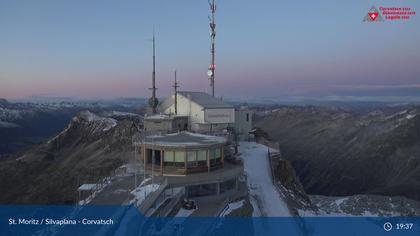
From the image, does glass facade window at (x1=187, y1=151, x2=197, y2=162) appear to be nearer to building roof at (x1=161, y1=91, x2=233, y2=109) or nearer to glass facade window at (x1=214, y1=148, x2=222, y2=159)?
glass facade window at (x1=214, y1=148, x2=222, y2=159)

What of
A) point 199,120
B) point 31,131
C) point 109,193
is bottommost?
point 31,131

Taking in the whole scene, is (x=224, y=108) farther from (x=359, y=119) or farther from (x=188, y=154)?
(x=359, y=119)

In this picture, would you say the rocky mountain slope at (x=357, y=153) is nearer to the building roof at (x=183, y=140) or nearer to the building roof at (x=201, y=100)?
the building roof at (x=201, y=100)

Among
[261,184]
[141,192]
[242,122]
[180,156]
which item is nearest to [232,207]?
[180,156]

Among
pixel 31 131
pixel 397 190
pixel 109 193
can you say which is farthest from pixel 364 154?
pixel 31 131

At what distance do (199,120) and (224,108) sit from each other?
8.84ft

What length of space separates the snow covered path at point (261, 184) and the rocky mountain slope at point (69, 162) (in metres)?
11.4

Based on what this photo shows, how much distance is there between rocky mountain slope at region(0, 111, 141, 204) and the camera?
42375 millimetres

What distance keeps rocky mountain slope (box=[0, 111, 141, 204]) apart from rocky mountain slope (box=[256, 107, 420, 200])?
110 ft

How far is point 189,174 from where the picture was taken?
2344 cm

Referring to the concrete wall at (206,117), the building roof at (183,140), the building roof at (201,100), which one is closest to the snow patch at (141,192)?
the building roof at (183,140)

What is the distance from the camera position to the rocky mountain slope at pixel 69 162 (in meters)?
42.4

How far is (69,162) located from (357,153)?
5443 centimetres

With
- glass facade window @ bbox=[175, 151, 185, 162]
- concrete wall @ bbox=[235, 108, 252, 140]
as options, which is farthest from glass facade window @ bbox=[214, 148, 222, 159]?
concrete wall @ bbox=[235, 108, 252, 140]
